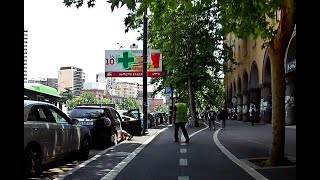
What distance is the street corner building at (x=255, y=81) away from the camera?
30906 mm

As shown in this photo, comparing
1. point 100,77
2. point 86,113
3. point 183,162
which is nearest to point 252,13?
point 183,162

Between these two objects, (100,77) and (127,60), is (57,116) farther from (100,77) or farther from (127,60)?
(100,77)

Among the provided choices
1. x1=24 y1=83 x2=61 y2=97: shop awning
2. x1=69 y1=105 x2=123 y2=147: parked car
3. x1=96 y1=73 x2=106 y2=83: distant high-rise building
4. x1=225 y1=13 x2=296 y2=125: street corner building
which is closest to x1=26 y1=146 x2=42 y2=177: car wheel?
x1=69 y1=105 x2=123 y2=147: parked car

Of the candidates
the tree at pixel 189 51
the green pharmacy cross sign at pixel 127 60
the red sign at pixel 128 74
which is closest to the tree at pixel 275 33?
the tree at pixel 189 51

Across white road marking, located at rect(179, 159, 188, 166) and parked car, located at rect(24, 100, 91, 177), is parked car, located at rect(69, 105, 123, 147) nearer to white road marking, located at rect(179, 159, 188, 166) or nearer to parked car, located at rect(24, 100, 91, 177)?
parked car, located at rect(24, 100, 91, 177)

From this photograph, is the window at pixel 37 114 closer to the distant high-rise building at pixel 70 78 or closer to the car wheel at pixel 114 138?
the car wheel at pixel 114 138

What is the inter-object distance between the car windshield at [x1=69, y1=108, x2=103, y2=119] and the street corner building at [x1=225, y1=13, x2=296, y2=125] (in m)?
15.2
